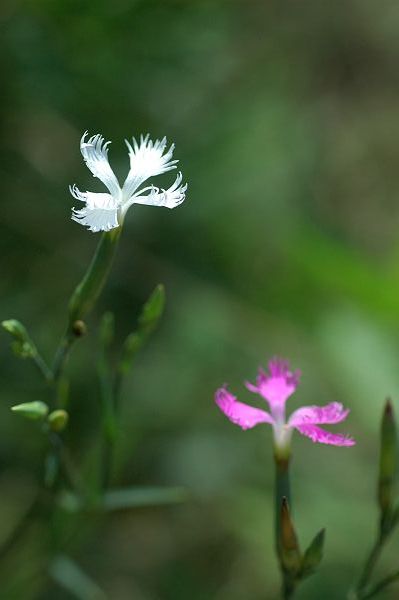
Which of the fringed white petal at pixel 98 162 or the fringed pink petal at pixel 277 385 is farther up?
the fringed white petal at pixel 98 162

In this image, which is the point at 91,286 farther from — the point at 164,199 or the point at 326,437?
the point at 326,437

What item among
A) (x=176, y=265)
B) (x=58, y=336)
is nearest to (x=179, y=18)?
(x=176, y=265)

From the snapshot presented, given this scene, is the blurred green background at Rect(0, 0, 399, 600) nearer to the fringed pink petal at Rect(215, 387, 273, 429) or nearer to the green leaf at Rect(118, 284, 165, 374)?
the green leaf at Rect(118, 284, 165, 374)

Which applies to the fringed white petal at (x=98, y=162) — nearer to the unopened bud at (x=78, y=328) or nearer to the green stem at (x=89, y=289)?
the green stem at (x=89, y=289)

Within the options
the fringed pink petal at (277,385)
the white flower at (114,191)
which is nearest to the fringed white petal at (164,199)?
the white flower at (114,191)

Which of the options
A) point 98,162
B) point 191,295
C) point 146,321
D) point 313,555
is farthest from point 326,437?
point 191,295

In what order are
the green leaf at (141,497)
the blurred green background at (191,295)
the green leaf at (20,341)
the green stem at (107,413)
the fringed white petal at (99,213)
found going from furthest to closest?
the blurred green background at (191,295) < the green leaf at (141,497) < the green stem at (107,413) < the green leaf at (20,341) < the fringed white petal at (99,213)

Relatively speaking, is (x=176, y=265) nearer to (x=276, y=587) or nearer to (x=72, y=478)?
(x=276, y=587)
